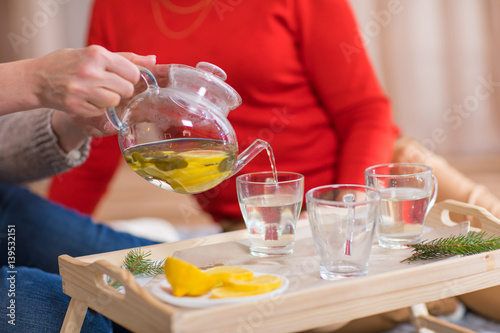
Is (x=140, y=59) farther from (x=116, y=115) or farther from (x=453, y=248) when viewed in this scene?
(x=453, y=248)

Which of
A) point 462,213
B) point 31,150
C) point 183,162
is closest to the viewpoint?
point 183,162

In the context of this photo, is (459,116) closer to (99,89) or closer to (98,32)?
(98,32)

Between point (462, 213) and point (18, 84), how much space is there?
26.1 inches

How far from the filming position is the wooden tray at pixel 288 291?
573 millimetres

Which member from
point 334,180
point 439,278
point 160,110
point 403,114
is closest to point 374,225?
point 439,278

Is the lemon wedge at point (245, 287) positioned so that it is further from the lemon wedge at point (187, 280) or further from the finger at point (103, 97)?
the finger at point (103, 97)

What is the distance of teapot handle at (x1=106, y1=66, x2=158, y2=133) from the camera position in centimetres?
74

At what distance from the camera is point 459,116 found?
303 cm

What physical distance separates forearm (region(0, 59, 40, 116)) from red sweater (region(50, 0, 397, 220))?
545 mm

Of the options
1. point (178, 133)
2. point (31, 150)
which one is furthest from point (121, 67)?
point (31, 150)

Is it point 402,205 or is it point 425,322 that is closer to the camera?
point 402,205

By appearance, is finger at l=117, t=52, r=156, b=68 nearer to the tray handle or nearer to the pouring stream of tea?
the pouring stream of tea

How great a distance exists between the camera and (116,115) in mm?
751

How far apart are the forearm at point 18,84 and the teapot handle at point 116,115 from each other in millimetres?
106
